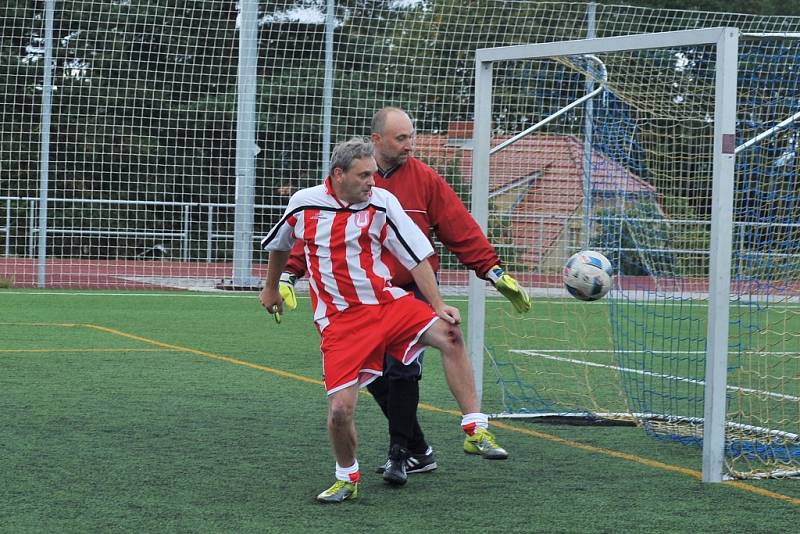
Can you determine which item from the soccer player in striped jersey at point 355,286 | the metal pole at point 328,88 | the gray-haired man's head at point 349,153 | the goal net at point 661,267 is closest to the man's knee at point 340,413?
the soccer player in striped jersey at point 355,286

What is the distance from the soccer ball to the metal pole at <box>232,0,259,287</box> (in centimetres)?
1276

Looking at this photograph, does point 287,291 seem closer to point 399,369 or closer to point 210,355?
point 399,369

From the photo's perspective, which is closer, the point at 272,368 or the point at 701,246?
the point at 272,368

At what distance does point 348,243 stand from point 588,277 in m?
1.57

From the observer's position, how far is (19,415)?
7000 mm

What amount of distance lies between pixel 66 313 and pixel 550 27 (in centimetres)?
961

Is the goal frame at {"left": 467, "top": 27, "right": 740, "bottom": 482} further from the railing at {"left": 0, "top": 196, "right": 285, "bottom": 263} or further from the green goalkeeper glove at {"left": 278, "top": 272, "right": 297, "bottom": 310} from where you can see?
the railing at {"left": 0, "top": 196, "right": 285, "bottom": 263}

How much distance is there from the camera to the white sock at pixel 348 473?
16.3 feet

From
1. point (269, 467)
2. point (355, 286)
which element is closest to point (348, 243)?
point (355, 286)

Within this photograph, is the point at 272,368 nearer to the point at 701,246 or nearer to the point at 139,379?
the point at 139,379

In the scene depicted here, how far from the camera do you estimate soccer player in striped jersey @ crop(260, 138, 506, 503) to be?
196 inches

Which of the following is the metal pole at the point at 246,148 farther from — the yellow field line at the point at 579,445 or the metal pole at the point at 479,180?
the metal pole at the point at 479,180

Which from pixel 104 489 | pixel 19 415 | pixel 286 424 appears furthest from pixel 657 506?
pixel 19 415

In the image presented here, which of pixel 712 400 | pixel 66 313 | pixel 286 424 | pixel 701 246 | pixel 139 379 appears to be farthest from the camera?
pixel 701 246
